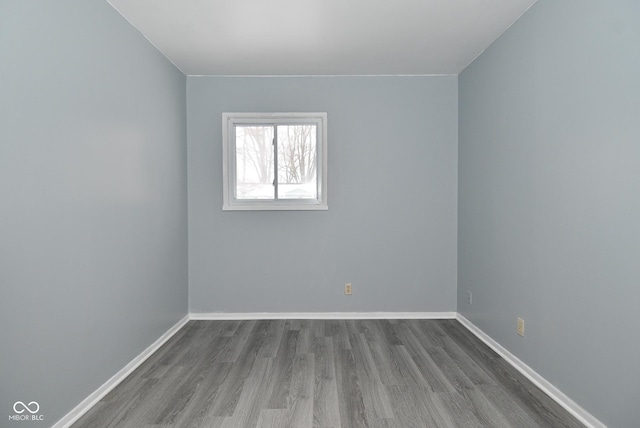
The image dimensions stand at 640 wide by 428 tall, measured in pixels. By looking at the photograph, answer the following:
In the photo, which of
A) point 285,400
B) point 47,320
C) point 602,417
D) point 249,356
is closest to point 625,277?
point 602,417

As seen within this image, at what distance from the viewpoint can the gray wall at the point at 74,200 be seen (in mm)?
1759

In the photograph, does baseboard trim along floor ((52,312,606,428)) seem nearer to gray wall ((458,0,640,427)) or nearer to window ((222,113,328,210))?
gray wall ((458,0,640,427))

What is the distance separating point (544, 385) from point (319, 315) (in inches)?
87.1

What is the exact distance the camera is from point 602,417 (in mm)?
1998

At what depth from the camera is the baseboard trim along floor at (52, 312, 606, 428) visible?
2154mm

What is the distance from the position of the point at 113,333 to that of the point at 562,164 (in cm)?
313

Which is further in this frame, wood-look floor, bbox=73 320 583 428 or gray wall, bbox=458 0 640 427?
wood-look floor, bbox=73 320 583 428

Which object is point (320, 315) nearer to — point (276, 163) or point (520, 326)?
point (276, 163)

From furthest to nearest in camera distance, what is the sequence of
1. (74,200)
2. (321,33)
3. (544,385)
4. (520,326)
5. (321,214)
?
(321,214), (321,33), (520,326), (544,385), (74,200)

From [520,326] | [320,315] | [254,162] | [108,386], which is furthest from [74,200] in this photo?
[520,326]

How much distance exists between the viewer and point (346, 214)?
13.5ft

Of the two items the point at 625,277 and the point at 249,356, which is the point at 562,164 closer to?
the point at 625,277

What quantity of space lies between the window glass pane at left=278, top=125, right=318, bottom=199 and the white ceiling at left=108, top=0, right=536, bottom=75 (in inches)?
24.7

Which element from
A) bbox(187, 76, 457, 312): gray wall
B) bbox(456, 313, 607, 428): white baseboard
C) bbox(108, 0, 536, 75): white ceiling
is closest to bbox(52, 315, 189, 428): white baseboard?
bbox(187, 76, 457, 312): gray wall
